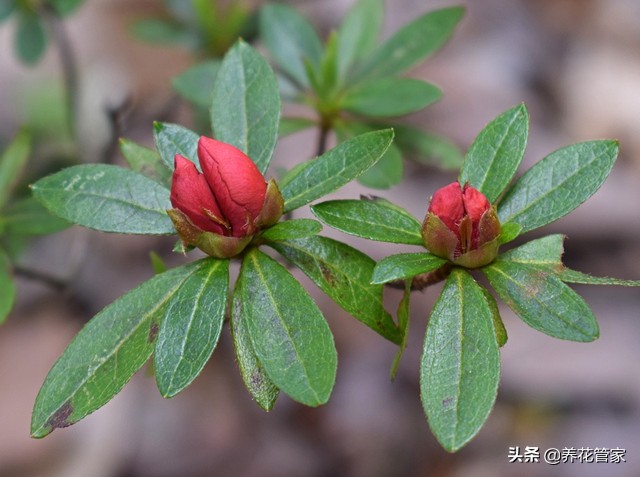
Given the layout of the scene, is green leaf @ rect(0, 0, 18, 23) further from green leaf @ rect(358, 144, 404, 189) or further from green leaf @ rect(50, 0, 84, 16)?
green leaf @ rect(358, 144, 404, 189)

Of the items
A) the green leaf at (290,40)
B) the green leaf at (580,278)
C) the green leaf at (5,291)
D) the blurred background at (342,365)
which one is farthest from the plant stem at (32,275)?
the green leaf at (580,278)

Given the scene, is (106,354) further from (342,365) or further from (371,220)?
(342,365)

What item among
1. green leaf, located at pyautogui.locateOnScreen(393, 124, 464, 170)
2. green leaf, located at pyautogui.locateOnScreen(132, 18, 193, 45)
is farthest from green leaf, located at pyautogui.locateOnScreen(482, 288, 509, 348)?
green leaf, located at pyautogui.locateOnScreen(132, 18, 193, 45)

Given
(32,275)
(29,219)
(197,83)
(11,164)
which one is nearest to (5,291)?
(29,219)

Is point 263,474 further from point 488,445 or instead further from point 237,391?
point 488,445

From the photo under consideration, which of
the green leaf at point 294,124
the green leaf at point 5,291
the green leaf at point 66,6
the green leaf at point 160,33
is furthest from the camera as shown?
the green leaf at point 160,33

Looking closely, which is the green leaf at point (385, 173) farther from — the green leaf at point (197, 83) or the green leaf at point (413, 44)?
the green leaf at point (197, 83)
